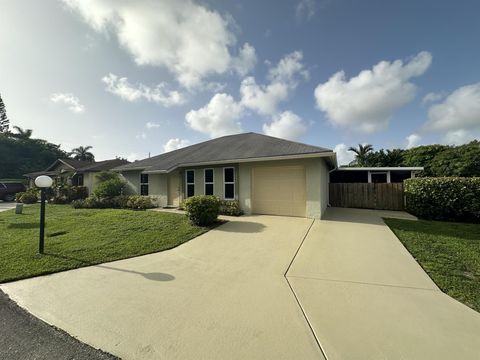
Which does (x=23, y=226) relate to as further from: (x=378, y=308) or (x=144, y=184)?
(x=378, y=308)

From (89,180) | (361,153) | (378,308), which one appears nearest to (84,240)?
(378,308)

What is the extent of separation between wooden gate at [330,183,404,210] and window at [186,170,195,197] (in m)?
8.81

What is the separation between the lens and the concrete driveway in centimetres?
226

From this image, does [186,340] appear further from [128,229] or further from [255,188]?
[255,188]

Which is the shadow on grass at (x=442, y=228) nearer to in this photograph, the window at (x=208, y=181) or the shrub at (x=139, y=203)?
the window at (x=208, y=181)

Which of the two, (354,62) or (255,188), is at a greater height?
(354,62)

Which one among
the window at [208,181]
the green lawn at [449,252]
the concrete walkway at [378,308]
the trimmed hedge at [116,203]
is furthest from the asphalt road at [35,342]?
the trimmed hedge at [116,203]

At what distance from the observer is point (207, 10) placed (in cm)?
773

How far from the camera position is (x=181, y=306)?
3.02 meters

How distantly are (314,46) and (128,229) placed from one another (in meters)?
11.4

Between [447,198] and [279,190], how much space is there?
730 centimetres

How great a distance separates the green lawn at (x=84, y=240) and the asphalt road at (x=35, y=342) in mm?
1928

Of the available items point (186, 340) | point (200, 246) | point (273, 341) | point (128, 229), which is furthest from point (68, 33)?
point (273, 341)

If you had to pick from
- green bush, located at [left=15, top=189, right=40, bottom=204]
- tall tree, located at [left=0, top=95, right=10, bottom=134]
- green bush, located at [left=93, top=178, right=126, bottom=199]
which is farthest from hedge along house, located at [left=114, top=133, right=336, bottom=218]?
tall tree, located at [left=0, top=95, right=10, bottom=134]
